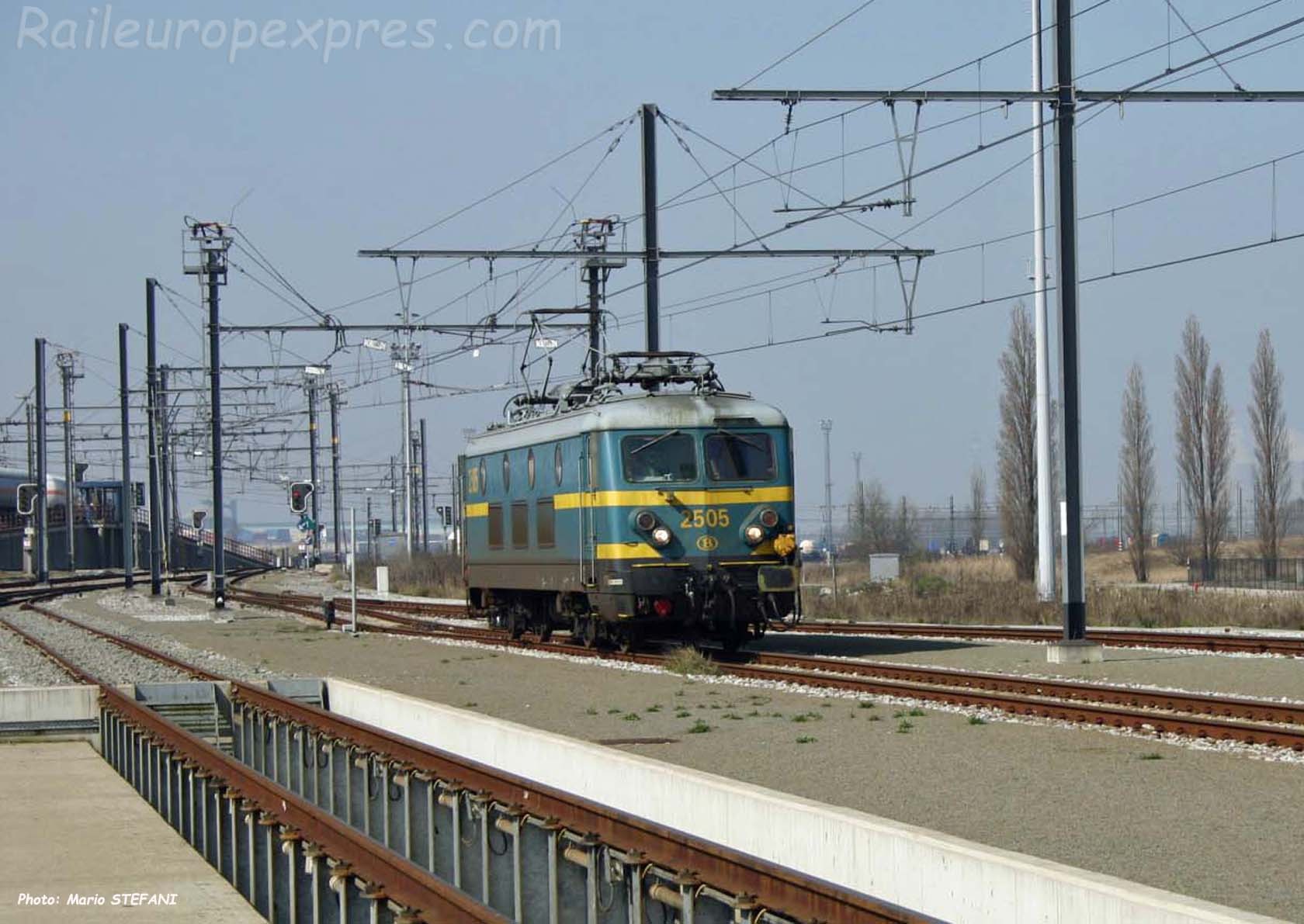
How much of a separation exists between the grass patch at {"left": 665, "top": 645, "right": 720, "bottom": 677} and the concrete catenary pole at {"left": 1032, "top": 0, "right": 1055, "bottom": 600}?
1518 cm

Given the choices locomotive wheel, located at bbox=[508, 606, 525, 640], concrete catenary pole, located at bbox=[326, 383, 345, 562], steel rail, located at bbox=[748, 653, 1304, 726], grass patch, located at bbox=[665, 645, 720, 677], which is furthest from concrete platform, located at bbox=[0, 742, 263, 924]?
concrete catenary pole, located at bbox=[326, 383, 345, 562]

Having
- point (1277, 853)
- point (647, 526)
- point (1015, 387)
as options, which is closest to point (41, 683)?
point (647, 526)

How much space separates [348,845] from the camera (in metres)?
8.82

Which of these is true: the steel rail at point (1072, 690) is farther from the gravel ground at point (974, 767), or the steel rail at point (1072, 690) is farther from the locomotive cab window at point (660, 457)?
the locomotive cab window at point (660, 457)

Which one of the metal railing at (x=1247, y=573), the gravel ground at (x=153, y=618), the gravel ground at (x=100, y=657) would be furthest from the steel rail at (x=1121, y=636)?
the metal railing at (x=1247, y=573)

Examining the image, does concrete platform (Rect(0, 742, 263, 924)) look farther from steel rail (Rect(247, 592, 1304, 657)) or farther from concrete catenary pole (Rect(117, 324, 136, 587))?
concrete catenary pole (Rect(117, 324, 136, 587))

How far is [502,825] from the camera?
402 inches

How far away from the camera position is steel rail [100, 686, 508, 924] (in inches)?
289

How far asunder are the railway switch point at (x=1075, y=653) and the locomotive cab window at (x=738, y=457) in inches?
168

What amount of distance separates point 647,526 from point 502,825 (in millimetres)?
12786

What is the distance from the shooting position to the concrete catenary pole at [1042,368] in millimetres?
36688

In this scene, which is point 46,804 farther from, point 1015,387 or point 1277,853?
point 1015,387

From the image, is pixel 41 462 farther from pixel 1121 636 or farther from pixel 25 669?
pixel 1121 636

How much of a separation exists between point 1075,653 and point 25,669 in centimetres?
1431
